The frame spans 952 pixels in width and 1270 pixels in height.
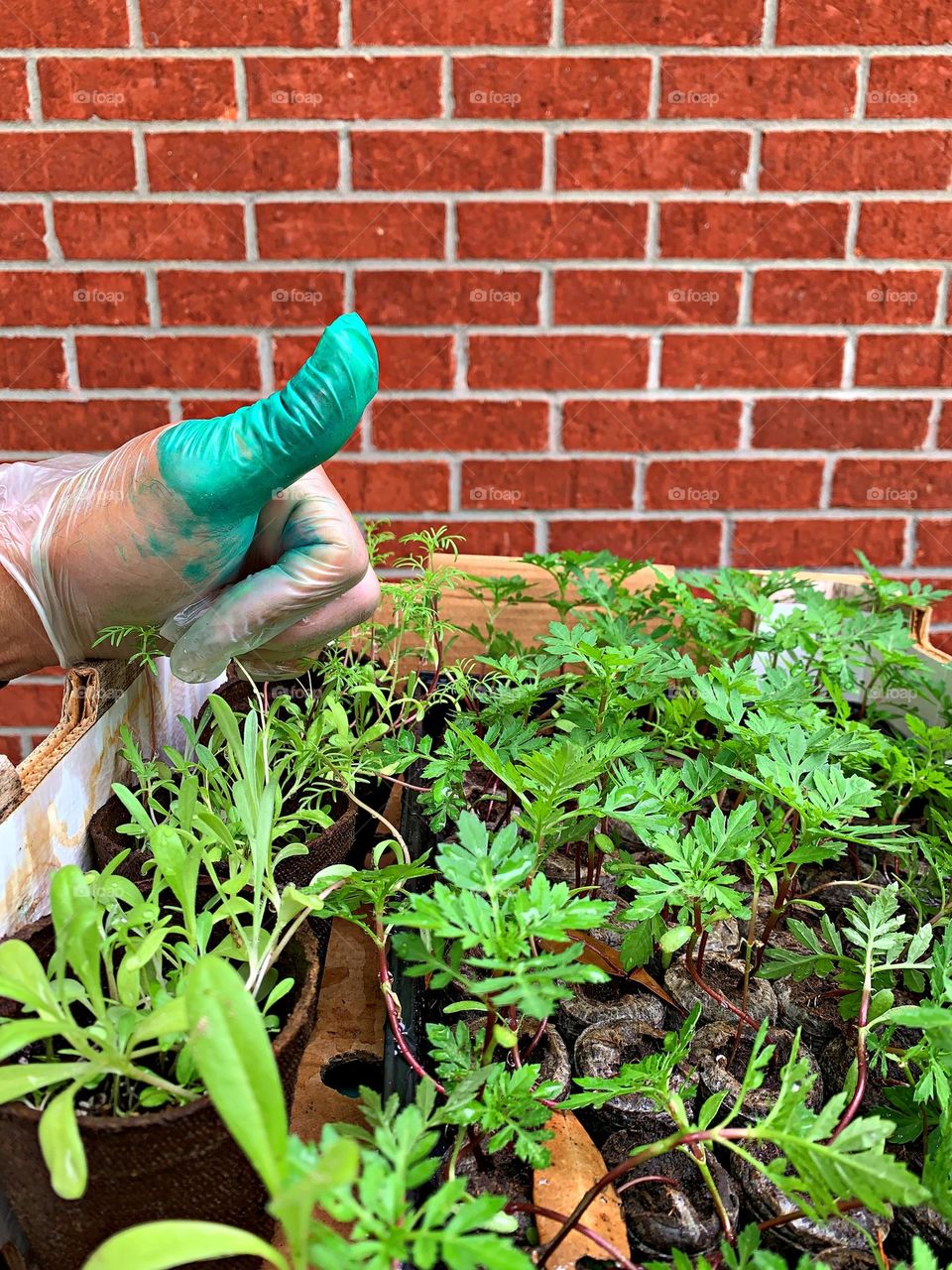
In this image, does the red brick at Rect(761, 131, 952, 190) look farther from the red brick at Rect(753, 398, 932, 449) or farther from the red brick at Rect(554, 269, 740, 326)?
the red brick at Rect(753, 398, 932, 449)

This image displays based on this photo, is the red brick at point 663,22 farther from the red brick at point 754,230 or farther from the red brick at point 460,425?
the red brick at point 460,425

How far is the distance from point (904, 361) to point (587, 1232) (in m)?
1.51

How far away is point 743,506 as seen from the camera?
5.44 feet

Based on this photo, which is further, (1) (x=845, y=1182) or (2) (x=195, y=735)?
(2) (x=195, y=735)

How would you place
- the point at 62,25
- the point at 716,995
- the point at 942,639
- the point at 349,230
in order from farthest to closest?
1. the point at 942,639
2. the point at 349,230
3. the point at 62,25
4. the point at 716,995

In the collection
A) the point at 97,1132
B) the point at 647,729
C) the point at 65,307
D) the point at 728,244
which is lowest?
the point at 647,729

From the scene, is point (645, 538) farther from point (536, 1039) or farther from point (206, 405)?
point (536, 1039)

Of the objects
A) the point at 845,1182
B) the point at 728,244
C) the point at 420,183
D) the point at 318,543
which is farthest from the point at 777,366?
the point at 845,1182

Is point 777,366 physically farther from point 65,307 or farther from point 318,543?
point 65,307

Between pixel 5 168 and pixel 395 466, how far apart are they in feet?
2.45

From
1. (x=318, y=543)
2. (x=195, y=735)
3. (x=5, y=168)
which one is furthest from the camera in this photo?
(x=5, y=168)

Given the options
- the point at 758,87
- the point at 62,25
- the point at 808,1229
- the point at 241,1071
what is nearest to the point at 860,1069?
the point at 808,1229

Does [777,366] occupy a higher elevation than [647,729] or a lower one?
higher

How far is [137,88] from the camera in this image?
1.42m
